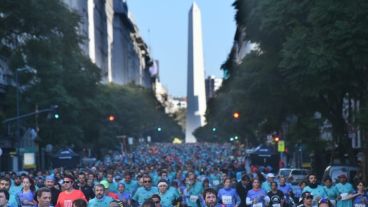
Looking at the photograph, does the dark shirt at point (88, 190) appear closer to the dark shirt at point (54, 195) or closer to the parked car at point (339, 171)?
the dark shirt at point (54, 195)

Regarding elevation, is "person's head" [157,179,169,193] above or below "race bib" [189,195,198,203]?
above

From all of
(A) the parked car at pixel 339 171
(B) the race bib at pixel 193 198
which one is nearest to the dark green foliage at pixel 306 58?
(A) the parked car at pixel 339 171

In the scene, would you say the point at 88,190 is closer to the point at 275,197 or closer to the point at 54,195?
the point at 54,195

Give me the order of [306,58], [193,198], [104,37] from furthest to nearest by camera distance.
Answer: [104,37], [306,58], [193,198]

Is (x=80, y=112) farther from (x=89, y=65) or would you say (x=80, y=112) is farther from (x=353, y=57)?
(x=353, y=57)

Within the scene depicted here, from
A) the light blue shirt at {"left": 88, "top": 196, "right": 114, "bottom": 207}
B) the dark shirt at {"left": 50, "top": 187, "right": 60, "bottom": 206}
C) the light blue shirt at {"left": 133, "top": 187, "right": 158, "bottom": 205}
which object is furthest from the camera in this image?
the dark shirt at {"left": 50, "top": 187, "right": 60, "bottom": 206}

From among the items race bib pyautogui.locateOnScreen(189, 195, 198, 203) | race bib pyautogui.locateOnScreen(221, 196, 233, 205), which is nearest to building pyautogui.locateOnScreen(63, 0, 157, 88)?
race bib pyautogui.locateOnScreen(189, 195, 198, 203)

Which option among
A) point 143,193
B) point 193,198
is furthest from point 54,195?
point 193,198

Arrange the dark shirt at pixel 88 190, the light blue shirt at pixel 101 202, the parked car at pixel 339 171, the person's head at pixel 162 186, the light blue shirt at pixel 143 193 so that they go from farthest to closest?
1. the parked car at pixel 339 171
2. the dark shirt at pixel 88 190
3. the light blue shirt at pixel 143 193
4. the person's head at pixel 162 186
5. the light blue shirt at pixel 101 202

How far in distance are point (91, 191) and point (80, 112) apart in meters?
44.4

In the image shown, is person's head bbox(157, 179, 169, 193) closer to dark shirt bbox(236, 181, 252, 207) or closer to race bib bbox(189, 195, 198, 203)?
dark shirt bbox(236, 181, 252, 207)

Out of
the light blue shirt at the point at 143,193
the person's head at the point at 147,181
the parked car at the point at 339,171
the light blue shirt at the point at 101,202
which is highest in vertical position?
the parked car at the point at 339,171

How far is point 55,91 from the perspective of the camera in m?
62.8

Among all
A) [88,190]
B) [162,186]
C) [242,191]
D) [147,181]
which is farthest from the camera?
[88,190]
